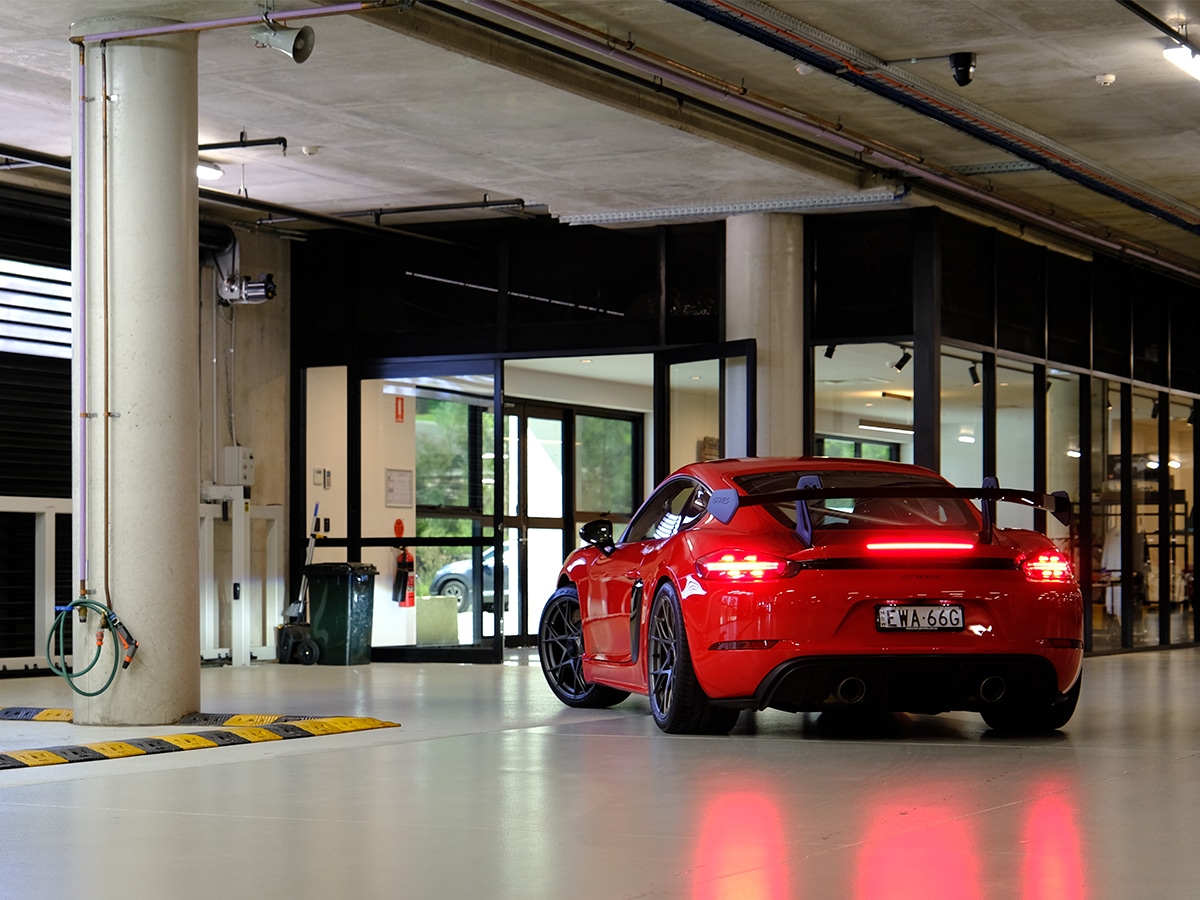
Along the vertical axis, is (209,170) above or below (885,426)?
above

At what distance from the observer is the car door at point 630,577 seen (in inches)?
323

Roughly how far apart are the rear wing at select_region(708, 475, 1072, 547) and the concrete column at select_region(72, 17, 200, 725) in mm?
2791

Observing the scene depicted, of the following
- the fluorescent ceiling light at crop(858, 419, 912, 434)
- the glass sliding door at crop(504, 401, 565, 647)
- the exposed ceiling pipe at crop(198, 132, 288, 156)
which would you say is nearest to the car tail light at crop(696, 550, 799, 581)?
the exposed ceiling pipe at crop(198, 132, 288, 156)

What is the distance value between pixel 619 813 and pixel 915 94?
7351 millimetres

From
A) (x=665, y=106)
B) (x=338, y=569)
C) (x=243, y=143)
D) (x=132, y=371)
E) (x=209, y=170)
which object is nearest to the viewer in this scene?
(x=132, y=371)

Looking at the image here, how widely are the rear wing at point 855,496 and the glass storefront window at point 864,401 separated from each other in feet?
21.2

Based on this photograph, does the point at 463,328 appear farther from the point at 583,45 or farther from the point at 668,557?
the point at 668,557

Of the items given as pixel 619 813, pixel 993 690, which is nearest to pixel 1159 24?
pixel 993 690

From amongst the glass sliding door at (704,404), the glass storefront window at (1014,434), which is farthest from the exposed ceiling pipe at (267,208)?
the glass storefront window at (1014,434)

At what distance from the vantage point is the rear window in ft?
25.5

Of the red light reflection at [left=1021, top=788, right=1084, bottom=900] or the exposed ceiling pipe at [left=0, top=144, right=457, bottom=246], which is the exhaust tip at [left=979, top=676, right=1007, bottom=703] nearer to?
the red light reflection at [left=1021, top=788, right=1084, bottom=900]

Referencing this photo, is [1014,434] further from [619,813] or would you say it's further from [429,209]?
[619,813]

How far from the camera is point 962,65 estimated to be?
10688 mm

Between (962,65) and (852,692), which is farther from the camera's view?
(962,65)
